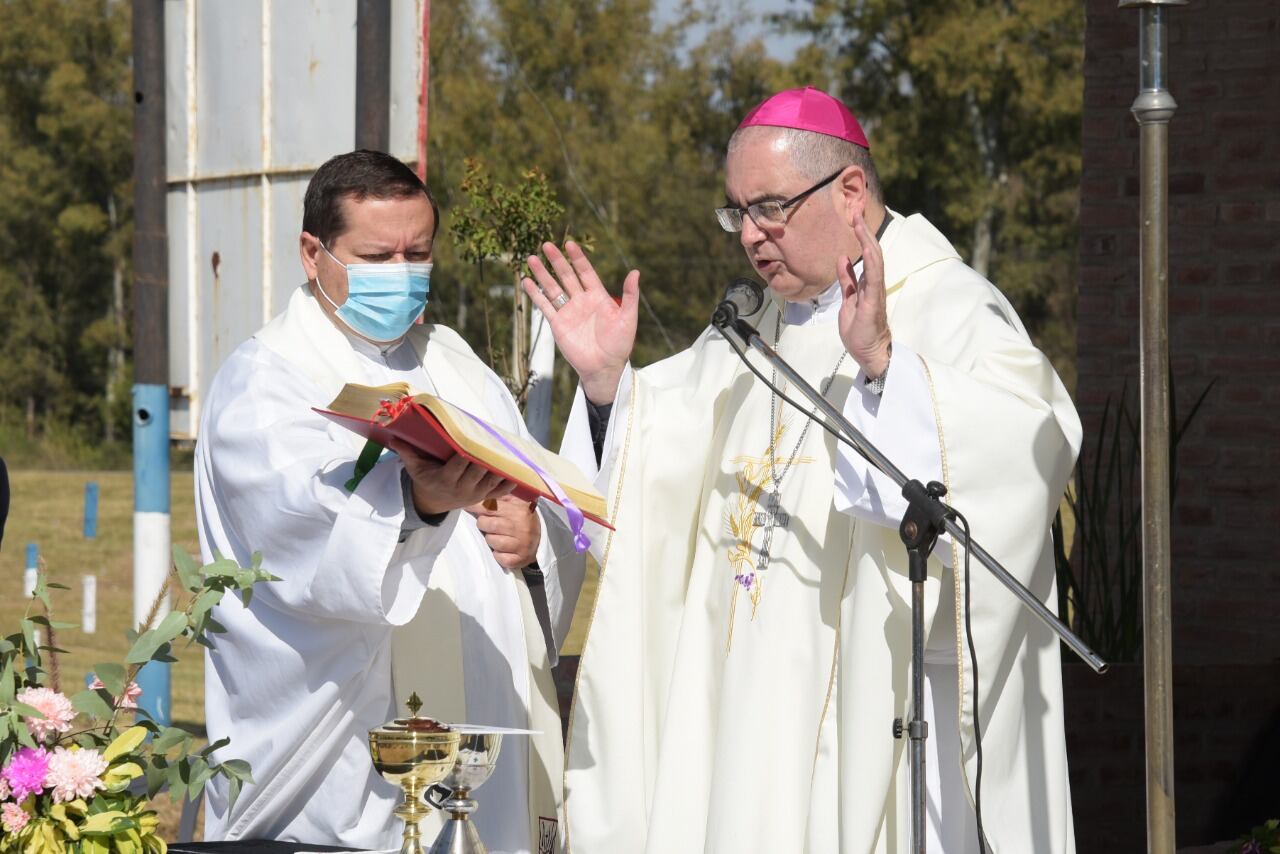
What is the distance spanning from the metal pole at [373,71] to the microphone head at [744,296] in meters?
1.79

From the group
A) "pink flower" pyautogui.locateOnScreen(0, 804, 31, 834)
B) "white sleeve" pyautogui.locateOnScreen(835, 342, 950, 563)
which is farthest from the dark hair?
"pink flower" pyautogui.locateOnScreen(0, 804, 31, 834)

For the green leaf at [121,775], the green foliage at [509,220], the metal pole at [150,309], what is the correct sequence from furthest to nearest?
the metal pole at [150,309]
the green foliage at [509,220]
the green leaf at [121,775]

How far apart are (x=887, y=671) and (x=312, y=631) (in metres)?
1.09

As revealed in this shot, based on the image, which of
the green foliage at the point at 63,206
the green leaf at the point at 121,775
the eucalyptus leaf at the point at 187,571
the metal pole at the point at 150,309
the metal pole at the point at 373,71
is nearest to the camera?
the green leaf at the point at 121,775

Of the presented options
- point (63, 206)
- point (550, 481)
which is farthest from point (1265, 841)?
point (63, 206)

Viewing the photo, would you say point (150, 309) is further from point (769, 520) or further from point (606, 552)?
point (769, 520)

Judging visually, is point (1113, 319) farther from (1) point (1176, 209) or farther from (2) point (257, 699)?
(2) point (257, 699)

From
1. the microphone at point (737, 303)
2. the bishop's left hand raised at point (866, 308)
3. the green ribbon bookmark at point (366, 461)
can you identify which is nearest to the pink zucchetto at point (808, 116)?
the microphone at point (737, 303)

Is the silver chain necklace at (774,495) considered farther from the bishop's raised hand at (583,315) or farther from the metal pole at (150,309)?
the metal pole at (150,309)

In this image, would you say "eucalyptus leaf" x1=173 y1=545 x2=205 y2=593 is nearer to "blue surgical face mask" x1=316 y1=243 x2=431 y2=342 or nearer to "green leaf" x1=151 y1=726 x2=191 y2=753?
"green leaf" x1=151 y1=726 x2=191 y2=753

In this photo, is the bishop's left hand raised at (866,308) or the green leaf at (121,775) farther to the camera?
the bishop's left hand raised at (866,308)

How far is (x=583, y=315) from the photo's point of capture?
372 centimetres

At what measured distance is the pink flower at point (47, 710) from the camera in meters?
2.42

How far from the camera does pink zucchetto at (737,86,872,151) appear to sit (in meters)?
3.62
